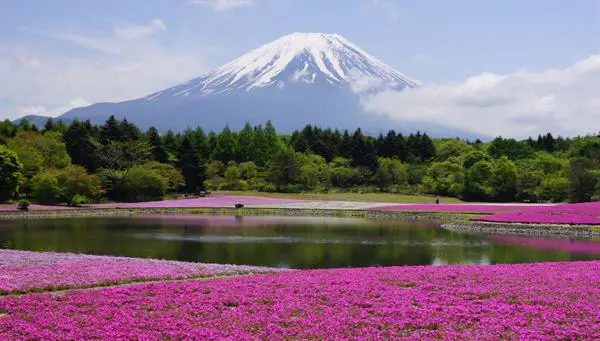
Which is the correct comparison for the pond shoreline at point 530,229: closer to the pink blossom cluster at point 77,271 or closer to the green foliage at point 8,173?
the pink blossom cluster at point 77,271

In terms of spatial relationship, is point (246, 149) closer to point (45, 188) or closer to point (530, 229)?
point (45, 188)

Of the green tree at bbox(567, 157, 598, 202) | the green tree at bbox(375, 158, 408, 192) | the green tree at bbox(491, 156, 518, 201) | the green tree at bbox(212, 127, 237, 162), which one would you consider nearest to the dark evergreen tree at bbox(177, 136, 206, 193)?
the green tree at bbox(212, 127, 237, 162)

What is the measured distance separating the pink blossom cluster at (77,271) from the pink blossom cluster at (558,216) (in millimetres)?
30556

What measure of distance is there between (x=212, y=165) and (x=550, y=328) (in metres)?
88.9

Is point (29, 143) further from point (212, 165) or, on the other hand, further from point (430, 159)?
point (430, 159)

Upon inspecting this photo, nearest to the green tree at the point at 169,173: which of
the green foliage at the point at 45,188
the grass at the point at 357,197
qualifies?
the grass at the point at 357,197

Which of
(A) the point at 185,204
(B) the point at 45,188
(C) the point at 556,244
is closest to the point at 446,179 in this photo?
(A) the point at 185,204

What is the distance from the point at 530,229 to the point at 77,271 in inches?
1316

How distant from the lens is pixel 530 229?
41.0 meters

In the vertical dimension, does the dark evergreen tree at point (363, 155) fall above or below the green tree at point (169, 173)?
above

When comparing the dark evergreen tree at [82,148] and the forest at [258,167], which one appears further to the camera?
the dark evergreen tree at [82,148]

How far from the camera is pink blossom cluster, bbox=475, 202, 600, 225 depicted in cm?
4297

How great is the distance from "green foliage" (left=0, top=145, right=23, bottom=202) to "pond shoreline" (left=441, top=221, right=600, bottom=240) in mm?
43734

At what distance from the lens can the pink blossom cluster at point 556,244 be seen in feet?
99.3
